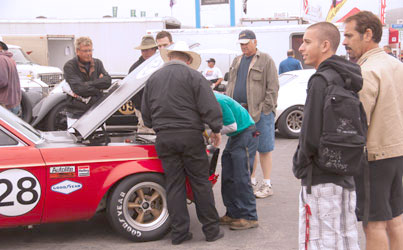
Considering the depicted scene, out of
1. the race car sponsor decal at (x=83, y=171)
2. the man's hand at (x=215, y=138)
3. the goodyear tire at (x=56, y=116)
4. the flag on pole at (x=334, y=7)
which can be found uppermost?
the flag on pole at (x=334, y=7)

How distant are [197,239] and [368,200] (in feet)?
6.03

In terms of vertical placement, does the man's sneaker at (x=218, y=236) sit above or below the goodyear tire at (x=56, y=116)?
below

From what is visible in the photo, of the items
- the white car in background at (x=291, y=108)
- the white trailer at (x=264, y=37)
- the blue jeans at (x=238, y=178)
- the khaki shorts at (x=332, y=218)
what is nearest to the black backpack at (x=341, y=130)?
the khaki shorts at (x=332, y=218)

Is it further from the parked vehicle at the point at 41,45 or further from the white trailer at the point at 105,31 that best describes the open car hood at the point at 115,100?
the white trailer at the point at 105,31

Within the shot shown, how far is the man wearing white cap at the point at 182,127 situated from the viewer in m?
4.01

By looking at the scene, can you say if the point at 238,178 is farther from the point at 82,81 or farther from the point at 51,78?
the point at 51,78

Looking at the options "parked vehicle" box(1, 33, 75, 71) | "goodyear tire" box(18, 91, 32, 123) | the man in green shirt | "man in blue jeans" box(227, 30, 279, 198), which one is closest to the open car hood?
the man in green shirt

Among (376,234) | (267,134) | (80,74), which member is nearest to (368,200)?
(376,234)

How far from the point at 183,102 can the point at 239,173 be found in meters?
0.93

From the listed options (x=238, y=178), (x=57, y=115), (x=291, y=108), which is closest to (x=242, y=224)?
(x=238, y=178)

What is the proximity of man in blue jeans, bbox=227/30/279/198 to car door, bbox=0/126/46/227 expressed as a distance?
2541 mm

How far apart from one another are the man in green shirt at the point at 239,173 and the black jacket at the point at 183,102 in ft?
1.18

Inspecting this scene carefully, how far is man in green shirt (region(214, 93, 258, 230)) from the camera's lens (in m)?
4.48

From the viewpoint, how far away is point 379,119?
2.96 meters
